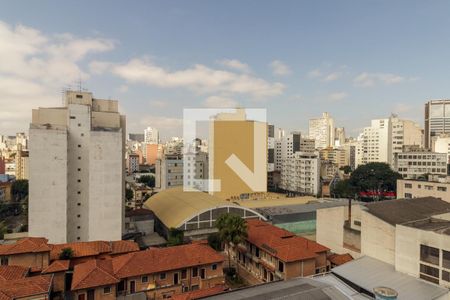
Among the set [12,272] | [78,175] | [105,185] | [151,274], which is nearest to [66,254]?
[12,272]

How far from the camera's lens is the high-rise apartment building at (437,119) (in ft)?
459

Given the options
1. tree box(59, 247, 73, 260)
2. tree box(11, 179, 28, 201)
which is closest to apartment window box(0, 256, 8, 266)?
tree box(59, 247, 73, 260)

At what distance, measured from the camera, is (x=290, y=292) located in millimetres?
18359

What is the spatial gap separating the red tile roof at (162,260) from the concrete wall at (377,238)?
49.7ft

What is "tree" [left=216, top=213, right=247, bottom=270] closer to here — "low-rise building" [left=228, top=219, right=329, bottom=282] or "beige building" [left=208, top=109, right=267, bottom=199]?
"low-rise building" [left=228, top=219, right=329, bottom=282]

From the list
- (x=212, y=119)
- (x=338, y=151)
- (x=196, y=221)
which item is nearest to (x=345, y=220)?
(x=196, y=221)

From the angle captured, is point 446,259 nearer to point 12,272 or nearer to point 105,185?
point 12,272

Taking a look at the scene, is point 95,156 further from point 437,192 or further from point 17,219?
point 437,192

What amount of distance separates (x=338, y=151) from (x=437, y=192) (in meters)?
93.2

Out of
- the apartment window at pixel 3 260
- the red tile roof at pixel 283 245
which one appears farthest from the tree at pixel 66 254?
the red tile roof at pixel 283 245

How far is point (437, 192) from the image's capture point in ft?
166

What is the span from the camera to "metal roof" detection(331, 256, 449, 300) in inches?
801

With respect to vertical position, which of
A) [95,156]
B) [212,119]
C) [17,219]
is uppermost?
[212,119]

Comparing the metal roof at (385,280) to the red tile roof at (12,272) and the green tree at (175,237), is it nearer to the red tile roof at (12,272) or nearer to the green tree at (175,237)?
the green tree at (175,237)
